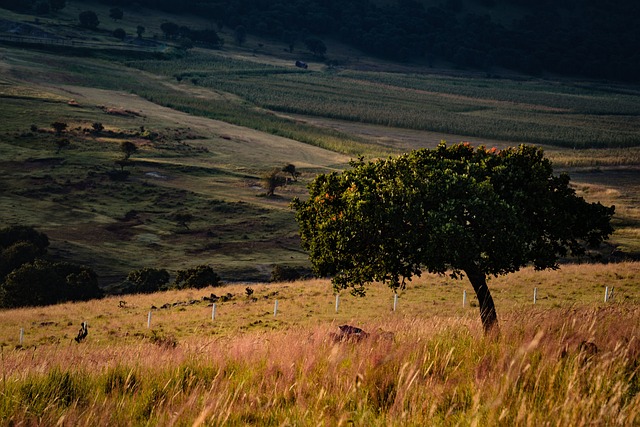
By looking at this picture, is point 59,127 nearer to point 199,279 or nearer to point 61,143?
point 61,143

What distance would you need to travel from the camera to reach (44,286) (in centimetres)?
6038

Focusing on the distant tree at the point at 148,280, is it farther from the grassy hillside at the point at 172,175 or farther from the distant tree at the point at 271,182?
the distant tree at the point at 271,182

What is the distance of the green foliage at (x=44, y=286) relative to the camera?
5916cm

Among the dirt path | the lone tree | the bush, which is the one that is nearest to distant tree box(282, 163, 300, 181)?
the dirt path

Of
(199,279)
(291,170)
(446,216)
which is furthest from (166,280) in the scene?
(291,170)

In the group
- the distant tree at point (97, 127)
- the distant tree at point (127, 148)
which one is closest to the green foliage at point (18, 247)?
the distant tree at point (127, 148)

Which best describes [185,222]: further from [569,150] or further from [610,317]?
[569,150]

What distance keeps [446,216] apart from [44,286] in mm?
45562

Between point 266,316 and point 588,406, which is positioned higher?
point 588,406

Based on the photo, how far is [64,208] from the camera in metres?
98.7

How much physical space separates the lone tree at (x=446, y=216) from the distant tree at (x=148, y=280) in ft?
131

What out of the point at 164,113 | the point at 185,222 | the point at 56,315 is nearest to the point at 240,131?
the point at 164,113

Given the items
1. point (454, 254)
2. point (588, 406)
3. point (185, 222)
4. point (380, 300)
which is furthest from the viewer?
point (185, 222)

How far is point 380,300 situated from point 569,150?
493 ft
